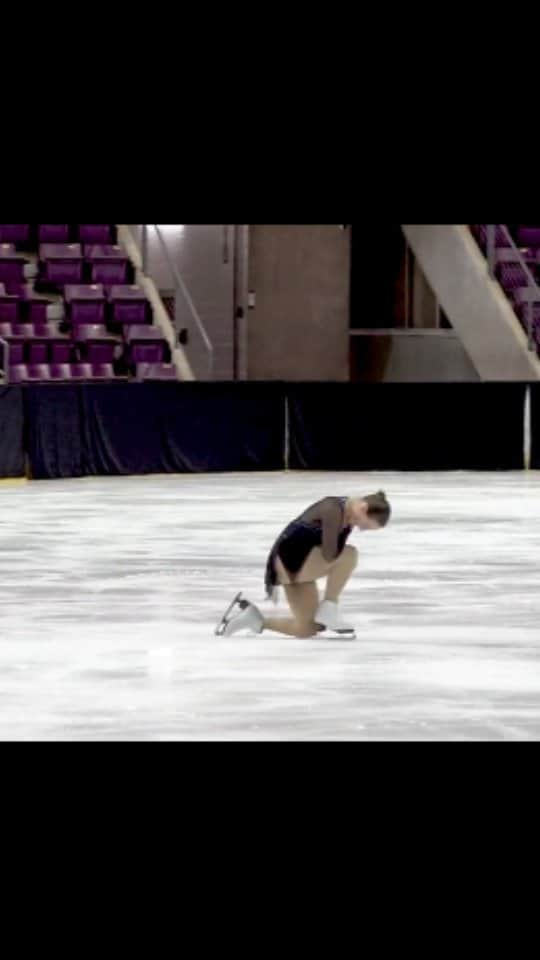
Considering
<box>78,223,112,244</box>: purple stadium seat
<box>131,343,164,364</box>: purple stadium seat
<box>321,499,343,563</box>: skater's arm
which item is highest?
<box>78,223,112,244</box>: purple stadium seat

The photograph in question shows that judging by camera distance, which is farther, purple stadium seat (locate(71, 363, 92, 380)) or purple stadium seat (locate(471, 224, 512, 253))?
purple stadium seat (locate(471, 224, 512, 253))

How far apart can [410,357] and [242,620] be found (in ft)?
74.7

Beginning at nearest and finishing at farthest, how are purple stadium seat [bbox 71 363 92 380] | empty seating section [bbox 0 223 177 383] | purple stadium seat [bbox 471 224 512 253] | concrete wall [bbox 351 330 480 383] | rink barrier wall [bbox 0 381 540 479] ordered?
rink barrier wall [bbox 0 381 540 479], purple stadium seat [bbox 71 363 92 380], empty seating section [bbox 0 223 177 383], purple stadium seat [bbox 471 224 512 253], concrete wall [bbox 351 330 480 383]

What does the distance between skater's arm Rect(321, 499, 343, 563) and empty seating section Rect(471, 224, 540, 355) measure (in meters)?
21.6

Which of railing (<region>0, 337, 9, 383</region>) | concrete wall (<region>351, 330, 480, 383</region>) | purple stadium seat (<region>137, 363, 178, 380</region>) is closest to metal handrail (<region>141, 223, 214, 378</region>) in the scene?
purple stadium seat (<region>137, 363, 178, 380</region>)

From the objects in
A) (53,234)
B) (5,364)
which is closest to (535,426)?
(53,234)

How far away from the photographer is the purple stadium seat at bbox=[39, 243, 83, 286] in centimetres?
3088

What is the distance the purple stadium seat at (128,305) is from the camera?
3061cm

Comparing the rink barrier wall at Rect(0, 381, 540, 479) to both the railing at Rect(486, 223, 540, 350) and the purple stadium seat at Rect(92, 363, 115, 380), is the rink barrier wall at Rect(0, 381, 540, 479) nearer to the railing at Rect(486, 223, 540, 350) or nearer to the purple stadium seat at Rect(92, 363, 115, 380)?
the purple stadium seat at Rect(92, 363, 115, 380)

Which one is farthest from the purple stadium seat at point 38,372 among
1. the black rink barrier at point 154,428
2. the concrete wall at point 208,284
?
the concrete wall at point 208,284
